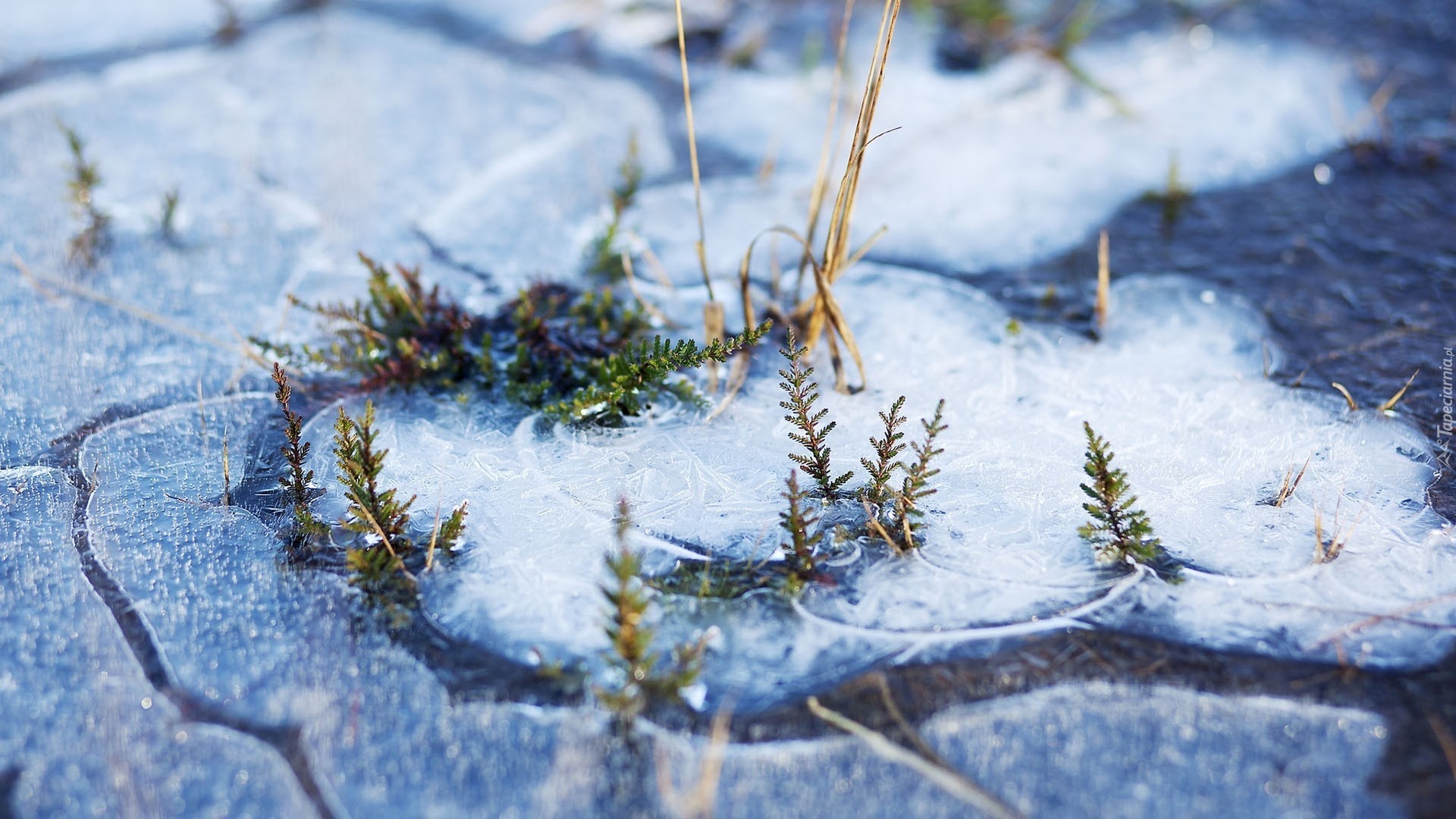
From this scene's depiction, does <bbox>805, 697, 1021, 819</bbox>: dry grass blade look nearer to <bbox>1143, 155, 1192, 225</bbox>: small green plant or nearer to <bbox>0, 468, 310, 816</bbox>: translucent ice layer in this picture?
<bbox>0, 468, 310, 816</bbox>: translucent ice layer

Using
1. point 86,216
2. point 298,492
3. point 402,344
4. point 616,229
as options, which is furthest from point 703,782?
point 86,216

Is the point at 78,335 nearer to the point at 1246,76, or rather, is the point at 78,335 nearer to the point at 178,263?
the point at 178,263

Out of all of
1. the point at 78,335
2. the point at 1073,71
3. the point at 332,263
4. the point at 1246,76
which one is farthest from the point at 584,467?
the point at 1246,76

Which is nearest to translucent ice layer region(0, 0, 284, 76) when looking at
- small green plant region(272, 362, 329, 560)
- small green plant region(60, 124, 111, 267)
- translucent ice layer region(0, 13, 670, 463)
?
translucent ice layer region(0, 13, 670, 463)

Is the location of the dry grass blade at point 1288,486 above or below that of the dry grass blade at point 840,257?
below

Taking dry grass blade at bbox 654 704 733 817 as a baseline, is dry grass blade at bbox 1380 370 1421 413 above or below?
above

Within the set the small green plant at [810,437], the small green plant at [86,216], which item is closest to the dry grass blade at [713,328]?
the small green plant at [810,437]

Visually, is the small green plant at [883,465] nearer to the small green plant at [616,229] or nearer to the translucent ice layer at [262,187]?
the small green plant at [616,229]

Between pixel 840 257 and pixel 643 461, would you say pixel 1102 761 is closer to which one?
pixel 643 461
